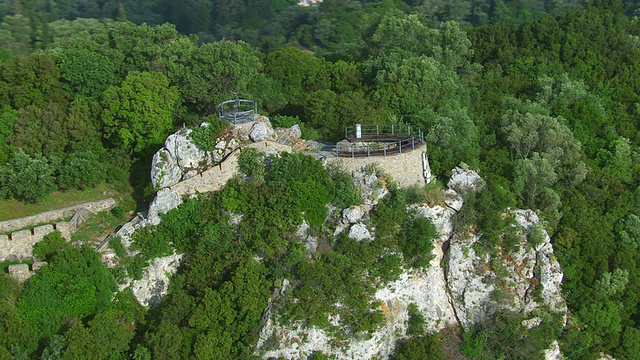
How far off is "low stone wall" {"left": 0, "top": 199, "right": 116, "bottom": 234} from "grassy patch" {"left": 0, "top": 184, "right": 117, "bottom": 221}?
64 centimetres

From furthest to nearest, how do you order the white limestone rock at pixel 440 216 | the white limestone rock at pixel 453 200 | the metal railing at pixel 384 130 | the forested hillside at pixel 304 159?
1. the metal railing at pixel 384 130
2. the white limestone rock at pixel 453 200
3. the white limestone rock at pixel 440 216
4. the forested hillside at pixel 304 159

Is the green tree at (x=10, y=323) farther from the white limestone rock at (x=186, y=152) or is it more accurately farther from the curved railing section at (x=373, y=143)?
the curved railing section at (x=373, y=143)

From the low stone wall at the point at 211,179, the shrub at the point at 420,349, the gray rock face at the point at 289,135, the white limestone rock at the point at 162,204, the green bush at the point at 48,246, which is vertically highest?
the gray rock face at the point at 289,135

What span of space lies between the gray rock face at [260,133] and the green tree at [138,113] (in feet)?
19.4

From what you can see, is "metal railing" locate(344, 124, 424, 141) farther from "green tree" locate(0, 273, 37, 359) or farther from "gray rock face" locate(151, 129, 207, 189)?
"green tree" locate(0, 273, 37, 359)

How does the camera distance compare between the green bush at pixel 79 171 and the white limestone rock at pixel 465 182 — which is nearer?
the white limestone rock at pixel 465 182

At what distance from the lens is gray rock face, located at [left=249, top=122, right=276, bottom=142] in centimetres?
3216

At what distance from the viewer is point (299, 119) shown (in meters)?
38.4

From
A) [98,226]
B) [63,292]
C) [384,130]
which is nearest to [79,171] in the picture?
[98,226]

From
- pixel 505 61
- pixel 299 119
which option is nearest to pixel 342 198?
pixel 299 119

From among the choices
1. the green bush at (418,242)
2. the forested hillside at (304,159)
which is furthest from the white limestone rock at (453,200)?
the green bush at (418,242)

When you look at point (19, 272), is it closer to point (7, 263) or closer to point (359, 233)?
point (7, 263)

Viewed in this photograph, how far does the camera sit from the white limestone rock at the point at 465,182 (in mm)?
32281

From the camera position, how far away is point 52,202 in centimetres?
3319
